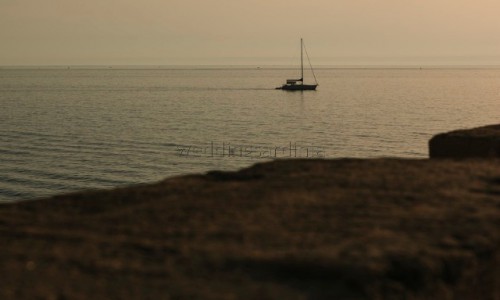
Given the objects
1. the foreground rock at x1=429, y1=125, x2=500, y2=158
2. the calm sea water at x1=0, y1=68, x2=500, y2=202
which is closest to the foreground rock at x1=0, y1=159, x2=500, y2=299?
the foreground rock at x1=429, y1=125, x2=500, y2=158

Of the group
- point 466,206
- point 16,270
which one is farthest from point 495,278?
point 16,270

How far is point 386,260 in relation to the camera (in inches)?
211

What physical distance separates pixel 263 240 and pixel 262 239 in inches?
0.9

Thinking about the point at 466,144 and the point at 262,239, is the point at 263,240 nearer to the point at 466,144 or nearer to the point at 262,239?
the point at 262,239

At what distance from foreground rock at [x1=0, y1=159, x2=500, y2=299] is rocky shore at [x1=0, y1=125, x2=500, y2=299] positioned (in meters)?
0.01

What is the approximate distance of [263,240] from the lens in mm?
5820

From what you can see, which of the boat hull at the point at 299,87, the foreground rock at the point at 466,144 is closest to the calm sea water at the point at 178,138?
the foreground rock at the point at 466,144

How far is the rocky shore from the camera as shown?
500 centimetres

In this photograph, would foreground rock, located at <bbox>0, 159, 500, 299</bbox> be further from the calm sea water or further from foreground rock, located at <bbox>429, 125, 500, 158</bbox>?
the calm sea water

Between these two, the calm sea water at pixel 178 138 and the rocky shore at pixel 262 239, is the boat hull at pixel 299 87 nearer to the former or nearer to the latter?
the calm sea water at pixel 178 138

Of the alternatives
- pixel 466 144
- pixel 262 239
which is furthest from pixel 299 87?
pixel 262 239

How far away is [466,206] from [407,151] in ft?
130

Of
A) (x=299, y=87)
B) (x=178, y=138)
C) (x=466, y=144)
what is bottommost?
(x=178, y=138)

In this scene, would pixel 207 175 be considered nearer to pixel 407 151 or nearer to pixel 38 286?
pixel 38 286
